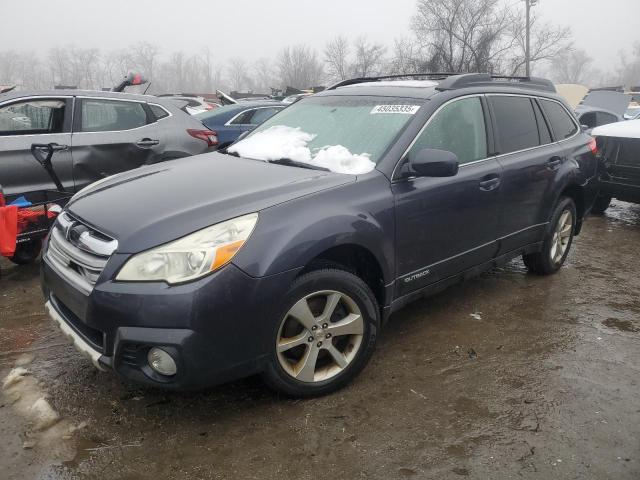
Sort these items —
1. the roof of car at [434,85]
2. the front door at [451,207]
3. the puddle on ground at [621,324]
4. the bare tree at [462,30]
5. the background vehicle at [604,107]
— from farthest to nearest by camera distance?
the bare tree at [462,30], the background vehicle at [604,107], the puddle on ground at [621,324], the roof of car at [434,85], the front door at [451,207]

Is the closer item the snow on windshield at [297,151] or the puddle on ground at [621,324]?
the snow on windshield at [297,151]

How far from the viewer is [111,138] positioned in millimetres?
5660

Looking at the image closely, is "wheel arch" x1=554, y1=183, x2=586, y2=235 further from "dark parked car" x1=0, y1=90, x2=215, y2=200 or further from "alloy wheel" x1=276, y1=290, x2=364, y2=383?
"dark parked car" x1=0, y1=90, x2=215, y2=200

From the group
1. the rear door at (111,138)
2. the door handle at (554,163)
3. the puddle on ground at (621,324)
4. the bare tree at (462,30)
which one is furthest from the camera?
the bare tree at (462,30)

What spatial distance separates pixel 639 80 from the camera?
116 m

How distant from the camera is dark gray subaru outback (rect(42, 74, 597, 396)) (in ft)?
7.82

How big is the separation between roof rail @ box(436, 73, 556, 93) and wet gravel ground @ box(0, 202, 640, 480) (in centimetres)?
169

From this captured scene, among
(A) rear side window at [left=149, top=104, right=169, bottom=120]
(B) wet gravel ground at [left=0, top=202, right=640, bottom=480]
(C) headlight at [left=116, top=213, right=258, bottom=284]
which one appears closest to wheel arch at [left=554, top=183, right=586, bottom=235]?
(B) wet gravel ground at [left=0, top=202, right=640, bottom=480]

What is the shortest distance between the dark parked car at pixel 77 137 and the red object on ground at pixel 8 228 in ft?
1.37

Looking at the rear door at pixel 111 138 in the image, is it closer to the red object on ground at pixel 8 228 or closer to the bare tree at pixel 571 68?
the red object on ground at pixel 8 228

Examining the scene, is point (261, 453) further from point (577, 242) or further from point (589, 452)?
point (577, 242)

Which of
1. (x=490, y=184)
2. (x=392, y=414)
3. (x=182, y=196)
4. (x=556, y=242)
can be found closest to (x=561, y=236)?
(x=556, y=242)

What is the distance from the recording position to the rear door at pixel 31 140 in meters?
5.04

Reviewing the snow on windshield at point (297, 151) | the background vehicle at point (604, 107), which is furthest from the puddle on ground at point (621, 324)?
the background vehicle at point (604, 107)
